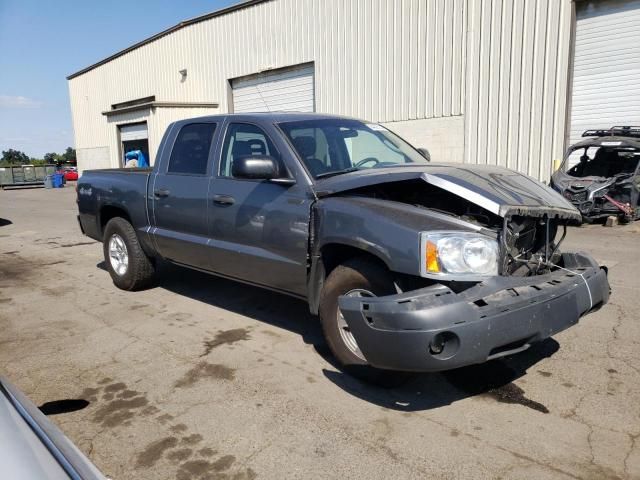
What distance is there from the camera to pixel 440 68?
14.2 metres

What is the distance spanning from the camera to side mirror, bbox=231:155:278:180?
3883mm

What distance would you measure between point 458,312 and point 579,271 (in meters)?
1.24

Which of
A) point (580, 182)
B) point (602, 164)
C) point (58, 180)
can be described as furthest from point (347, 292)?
point (58, 180)

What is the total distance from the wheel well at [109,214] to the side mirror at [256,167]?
2601 millimetres

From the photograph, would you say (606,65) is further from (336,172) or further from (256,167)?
(256,167)

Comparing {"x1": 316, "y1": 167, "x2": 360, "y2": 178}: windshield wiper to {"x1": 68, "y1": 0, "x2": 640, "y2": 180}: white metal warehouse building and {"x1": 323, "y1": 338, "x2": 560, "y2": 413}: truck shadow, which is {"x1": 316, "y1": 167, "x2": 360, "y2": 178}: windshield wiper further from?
{"x1": 68, "y1": 0, "x2": 640, "y2": 180}: white metal warehouse building

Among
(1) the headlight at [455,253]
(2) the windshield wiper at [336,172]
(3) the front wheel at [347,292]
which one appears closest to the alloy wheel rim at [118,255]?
(2) the windshield wiper at [336,172]

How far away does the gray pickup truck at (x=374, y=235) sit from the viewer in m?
2.88

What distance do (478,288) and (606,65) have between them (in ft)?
37.3

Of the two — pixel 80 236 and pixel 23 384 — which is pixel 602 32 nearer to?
pixel 80 236

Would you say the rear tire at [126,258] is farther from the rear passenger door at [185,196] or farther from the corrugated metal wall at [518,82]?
the corrugated metal wall at [518,82]

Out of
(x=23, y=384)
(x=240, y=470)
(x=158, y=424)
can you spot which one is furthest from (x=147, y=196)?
(x=240, y=470)

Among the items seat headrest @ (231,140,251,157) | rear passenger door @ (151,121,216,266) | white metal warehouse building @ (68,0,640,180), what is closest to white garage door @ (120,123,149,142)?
white metal warehouse building @ (68,0,640,180)

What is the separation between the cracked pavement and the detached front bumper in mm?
475
